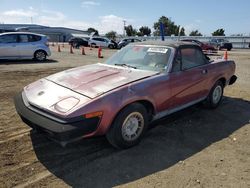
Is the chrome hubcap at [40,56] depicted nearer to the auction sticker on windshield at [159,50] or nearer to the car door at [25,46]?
the car door at [25,46]

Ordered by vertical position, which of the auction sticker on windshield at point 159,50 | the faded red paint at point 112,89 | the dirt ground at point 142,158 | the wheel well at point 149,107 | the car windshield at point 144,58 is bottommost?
the dirt ground at point 142,158

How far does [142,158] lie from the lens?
14.0 ft

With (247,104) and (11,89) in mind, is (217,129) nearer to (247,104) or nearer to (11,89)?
(247,104)

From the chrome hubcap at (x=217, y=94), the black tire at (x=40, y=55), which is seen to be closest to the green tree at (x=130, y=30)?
the black tire at (x=40, y=55)

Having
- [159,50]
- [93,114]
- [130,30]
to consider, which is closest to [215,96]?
[159,50]

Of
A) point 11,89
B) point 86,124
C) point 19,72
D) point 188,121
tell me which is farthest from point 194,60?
point 19,72

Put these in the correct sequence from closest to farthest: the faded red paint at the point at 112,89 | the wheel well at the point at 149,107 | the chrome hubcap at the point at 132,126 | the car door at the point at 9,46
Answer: the faded red paint at the point at 112,89, the chrome hubcap at the point at 132,126, the wheel well at the point at 149,107, the car door at the point at 9,46

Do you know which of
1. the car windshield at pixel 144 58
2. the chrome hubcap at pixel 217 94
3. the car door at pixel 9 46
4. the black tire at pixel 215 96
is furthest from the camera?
the car door at pixel 9 46

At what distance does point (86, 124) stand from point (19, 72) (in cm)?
852

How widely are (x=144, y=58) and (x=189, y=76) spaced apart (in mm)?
933

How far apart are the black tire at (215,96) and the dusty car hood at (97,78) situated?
2.13 meters

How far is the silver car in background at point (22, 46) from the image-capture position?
1487 centimetres

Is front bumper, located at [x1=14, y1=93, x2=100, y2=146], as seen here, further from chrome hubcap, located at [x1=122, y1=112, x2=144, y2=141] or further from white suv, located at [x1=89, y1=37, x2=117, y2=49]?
white suv, located at [x1=89, y1=37, x2=117, y2=49]

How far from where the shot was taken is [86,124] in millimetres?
3826
